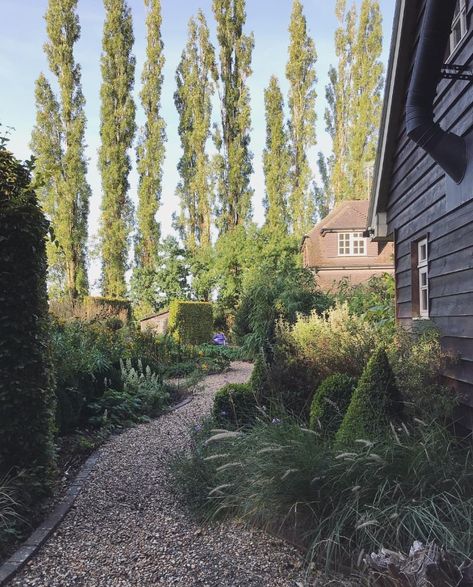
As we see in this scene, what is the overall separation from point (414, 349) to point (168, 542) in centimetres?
316

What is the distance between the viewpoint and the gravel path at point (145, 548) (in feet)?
9.24

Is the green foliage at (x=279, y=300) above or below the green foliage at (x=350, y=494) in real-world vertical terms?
above

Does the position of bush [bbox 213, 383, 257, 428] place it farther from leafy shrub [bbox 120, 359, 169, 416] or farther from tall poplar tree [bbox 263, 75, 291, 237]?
tall poplar tree [bbox 263, 75, 291, 237]

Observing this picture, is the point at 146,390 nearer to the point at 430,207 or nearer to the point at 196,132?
the point at 430,207

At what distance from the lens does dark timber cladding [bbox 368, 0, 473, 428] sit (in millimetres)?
4546

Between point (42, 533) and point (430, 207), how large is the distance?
504cm

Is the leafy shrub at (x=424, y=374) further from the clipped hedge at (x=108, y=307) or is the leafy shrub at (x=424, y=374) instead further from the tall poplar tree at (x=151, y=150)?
the tall poplar tree at (x=151, y=150)

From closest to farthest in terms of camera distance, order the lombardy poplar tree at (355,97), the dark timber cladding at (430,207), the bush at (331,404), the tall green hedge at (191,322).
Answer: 1. the bush at (331,404)
2. the dark timber cladding at (430,207)
3. the tall green hedge at (191,322)
4. the lombardy poplar tree at (355,97)

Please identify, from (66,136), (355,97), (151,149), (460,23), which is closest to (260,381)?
(460,23)

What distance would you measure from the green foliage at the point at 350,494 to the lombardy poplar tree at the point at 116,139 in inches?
952

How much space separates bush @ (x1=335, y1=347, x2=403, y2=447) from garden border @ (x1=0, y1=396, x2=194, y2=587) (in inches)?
86.2

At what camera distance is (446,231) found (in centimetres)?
513

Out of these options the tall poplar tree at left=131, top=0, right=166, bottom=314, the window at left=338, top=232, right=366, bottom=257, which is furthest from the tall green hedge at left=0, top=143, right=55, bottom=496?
the tall poplar tree at left=131, top=0, right=166, bottom=314

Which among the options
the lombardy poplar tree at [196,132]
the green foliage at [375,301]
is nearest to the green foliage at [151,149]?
the lombardy poplar tree at [196,132]
